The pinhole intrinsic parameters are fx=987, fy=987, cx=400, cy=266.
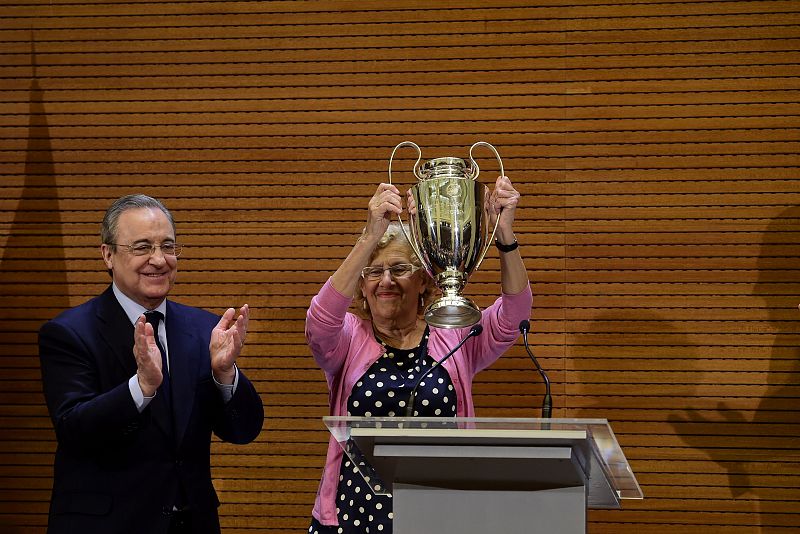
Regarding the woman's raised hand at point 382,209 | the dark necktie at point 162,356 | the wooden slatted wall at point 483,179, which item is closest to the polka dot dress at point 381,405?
the woman's raised hand at point 382,209

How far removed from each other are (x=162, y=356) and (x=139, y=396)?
0.26 meters

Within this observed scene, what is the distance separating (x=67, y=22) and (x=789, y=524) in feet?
11.5

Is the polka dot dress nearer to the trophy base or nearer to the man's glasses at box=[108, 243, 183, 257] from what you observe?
the trophy base

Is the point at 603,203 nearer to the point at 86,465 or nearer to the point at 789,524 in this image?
the point at 789,524

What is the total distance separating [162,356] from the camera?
2.67 metres

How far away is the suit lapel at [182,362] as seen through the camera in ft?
8.59

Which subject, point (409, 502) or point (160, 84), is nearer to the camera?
point (409, 502)

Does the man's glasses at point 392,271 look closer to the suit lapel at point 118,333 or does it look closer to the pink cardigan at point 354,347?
the pink cardigan at point 354,347

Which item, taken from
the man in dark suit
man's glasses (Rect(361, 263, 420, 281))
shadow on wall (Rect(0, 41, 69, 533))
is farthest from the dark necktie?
shadow on wall (Rect(0, 41, 69, 533))

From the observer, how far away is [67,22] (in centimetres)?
413

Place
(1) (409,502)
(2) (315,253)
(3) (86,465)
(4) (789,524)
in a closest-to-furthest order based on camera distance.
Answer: (1) (409,502), (3) (86,465), (4) (789,524), (2) (315,253)

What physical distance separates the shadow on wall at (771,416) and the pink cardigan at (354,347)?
1222 millimetres

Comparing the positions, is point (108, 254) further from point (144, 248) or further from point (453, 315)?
point (453, 315)

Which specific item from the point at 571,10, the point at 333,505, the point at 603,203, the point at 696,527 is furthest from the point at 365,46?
the point at 696,527
